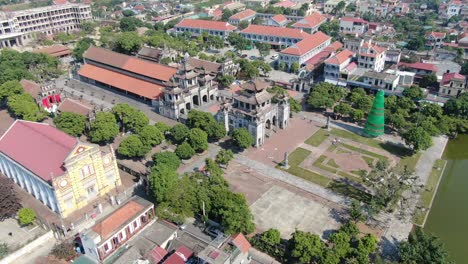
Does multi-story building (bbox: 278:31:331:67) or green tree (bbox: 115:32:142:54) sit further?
green tree (bbox: 115:32:142:54)

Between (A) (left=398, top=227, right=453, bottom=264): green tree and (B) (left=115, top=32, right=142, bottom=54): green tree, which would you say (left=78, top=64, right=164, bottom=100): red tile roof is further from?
(A) (left=398, top=227, right=453, bottom=264): green tree

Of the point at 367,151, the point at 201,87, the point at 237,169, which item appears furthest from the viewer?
the point at 201,87

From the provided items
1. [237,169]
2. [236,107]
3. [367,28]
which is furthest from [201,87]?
[367,28]

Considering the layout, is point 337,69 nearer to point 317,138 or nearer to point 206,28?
point 317,138

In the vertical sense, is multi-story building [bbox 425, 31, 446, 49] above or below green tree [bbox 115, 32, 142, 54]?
below

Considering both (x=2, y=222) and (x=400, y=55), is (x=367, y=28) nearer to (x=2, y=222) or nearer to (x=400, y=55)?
(x=400, y=55)

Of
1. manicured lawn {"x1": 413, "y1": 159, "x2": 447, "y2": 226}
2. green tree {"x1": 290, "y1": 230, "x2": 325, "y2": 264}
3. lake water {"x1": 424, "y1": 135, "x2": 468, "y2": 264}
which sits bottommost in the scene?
lake water {"x1": 424, "y1": 135, "x2": 468, "y2": 264}

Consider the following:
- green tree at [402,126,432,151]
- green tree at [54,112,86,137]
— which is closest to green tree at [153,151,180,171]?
green tree at [54,112,86,137]
